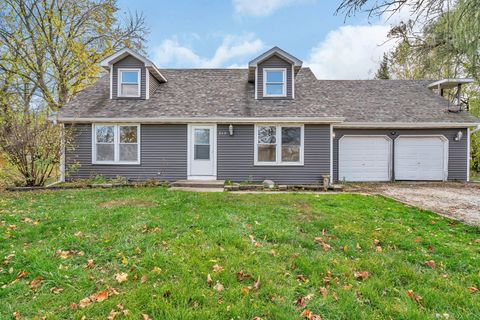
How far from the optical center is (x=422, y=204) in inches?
290

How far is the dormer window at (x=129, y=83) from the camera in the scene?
11617 mm

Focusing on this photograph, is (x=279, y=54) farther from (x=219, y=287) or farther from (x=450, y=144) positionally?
(x=219, y=287)

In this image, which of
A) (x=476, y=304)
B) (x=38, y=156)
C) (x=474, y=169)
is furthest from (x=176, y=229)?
(x=474, y=169)

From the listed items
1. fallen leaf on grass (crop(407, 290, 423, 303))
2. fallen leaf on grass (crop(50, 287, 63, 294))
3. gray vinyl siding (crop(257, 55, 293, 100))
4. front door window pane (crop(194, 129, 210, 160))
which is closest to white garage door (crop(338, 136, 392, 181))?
gray vinyl siding (crop(257, 55, 293, 100))

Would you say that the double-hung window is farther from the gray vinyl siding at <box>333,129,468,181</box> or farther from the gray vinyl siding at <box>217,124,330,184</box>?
the gray vinyl siding at <box>333,129,468,181</box>

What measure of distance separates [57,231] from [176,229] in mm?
2129

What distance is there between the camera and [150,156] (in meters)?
10.9

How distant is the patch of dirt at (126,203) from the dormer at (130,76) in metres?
6.29

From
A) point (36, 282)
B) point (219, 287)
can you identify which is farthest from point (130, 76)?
point (219, 287)

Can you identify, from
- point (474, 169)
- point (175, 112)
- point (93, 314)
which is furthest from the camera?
point (474, 169)

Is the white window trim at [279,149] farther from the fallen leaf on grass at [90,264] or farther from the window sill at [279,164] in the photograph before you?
the fallen leaf on grass at [90,264]

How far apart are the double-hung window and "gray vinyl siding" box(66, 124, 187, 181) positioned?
Result: 3196 millimetres

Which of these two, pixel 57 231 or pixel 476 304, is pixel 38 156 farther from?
pixel 476 304

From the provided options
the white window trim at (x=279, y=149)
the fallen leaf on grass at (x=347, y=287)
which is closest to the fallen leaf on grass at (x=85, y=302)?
the fallen leaf on grass at (x=347, y=287)
